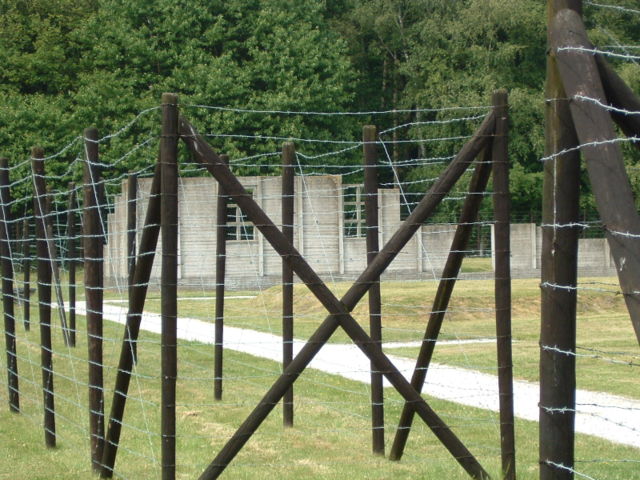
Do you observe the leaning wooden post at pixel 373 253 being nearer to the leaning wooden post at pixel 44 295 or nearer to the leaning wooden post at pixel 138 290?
the leaning wooden post at pixel 138 290

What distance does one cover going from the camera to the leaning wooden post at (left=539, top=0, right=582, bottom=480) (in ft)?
18.1

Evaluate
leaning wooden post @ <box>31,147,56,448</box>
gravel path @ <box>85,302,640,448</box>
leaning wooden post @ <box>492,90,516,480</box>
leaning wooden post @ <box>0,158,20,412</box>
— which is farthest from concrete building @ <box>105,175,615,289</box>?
leaning wooden post @ <box>492,90,516,480</box>

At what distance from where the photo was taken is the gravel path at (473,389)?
424 inches

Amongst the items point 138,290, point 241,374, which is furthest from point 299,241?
point 138,290

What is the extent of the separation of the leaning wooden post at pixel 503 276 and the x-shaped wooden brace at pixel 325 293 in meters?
0.11

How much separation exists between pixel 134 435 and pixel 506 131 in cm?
500

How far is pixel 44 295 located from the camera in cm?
1149

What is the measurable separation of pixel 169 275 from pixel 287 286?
377 centimetres

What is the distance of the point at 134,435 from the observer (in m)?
11.1

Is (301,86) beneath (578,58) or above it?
above

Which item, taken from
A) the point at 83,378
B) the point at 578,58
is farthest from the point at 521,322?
the point at 578,58

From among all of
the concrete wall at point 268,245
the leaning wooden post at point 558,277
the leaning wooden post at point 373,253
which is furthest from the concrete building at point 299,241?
the leaning wooden post at point 558,277

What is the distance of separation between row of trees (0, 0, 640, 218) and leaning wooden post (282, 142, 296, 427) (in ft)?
116

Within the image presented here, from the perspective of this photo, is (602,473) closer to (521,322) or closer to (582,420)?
(582,420)
